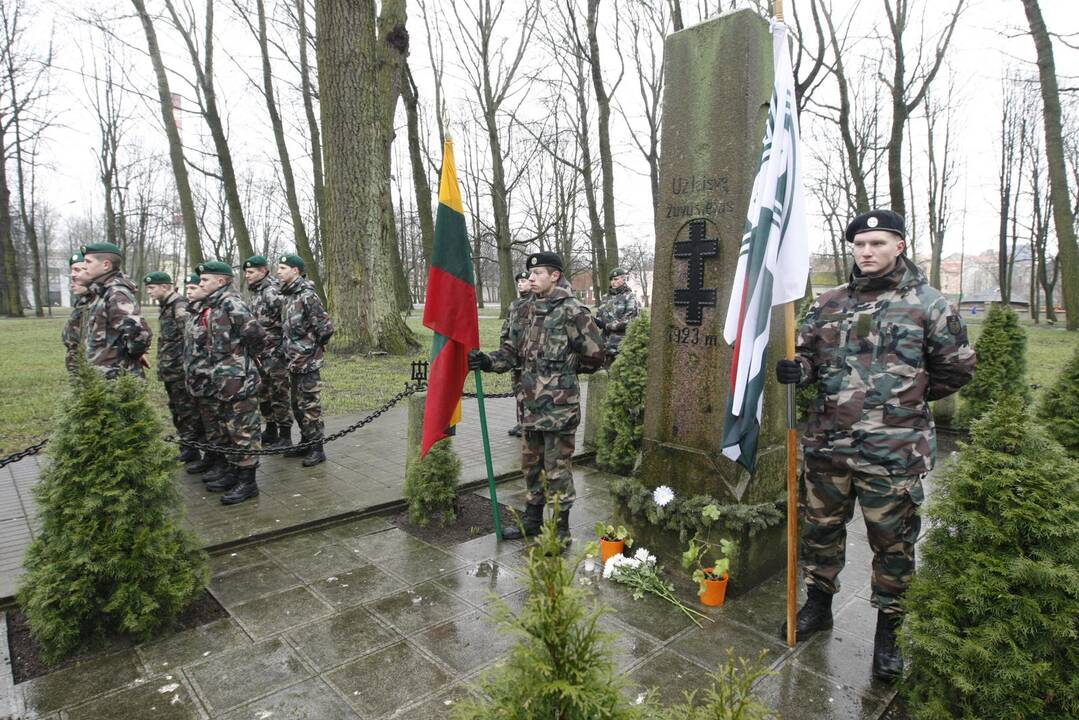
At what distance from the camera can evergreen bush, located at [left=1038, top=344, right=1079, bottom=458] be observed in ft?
13.2

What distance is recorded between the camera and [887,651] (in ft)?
9.75

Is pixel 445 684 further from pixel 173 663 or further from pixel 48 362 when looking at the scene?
pixel 48 362

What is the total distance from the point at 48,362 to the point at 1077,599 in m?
17.7

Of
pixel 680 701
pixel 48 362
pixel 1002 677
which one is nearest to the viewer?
pixel 1002 677

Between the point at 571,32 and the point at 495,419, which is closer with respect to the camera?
the point at 495,419

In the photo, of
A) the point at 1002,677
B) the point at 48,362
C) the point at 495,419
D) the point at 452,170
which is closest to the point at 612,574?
the point at 1002,677

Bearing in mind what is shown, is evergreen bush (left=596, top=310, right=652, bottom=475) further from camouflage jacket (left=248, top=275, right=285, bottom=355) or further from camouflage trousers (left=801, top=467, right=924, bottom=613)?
camouflage jacket (left=248, top=275, right=285, bottom=355)

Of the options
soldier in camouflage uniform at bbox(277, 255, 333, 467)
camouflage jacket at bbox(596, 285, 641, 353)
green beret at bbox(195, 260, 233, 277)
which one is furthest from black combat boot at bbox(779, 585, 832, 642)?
camouflage jacket at bbox(596, 285, 641, 353)

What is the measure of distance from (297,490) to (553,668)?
201 inches

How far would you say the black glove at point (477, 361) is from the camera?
4.64 metres

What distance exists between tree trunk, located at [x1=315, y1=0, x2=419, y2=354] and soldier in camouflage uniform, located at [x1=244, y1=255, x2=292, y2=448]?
237 inches

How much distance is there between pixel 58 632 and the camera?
3.14 metres

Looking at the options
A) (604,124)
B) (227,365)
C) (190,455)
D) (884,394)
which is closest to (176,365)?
(190,455)

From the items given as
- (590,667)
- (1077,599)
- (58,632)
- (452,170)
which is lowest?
(58,632)
